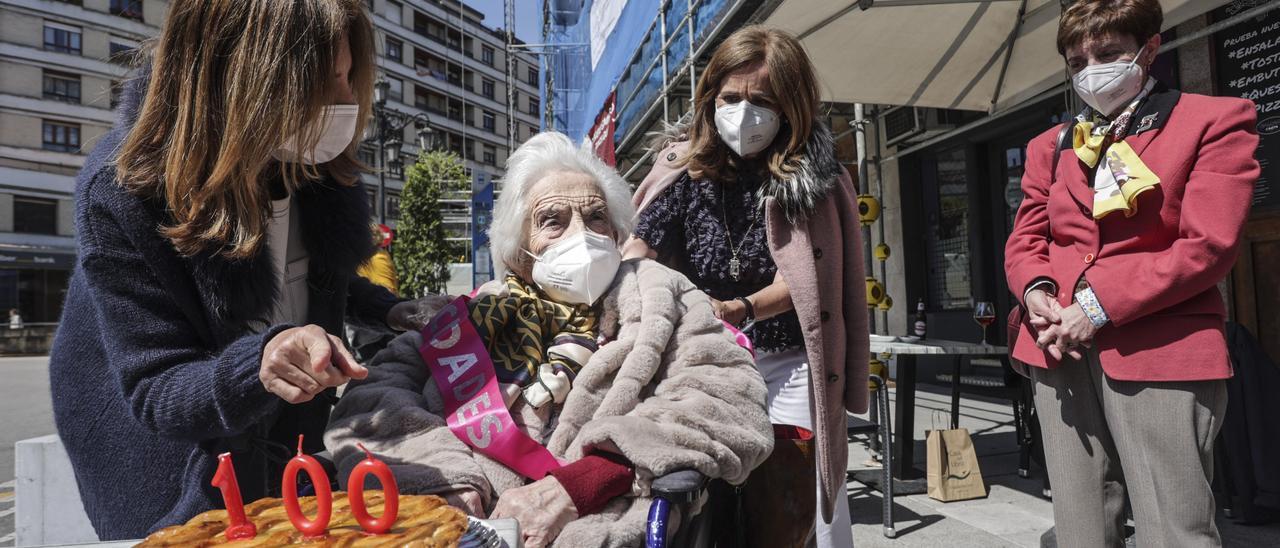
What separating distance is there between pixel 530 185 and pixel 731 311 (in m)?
0.67

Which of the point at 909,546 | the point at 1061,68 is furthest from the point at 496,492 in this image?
the point at 1061,68

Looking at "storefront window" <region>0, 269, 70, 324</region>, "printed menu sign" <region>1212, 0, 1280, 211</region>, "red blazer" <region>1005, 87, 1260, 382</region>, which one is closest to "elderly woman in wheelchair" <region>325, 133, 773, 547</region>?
"red blazer" <region>1005, 87, 1260, 382</region>

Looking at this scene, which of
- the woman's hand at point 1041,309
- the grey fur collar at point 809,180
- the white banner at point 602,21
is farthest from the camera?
the white banner at point 602,21

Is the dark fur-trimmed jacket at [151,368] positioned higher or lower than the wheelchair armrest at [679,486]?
higher

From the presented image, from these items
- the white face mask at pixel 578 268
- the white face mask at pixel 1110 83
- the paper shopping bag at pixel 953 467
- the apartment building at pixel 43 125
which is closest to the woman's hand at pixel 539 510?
the white face mask at pixel 578 268

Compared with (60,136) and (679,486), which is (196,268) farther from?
(60,136)

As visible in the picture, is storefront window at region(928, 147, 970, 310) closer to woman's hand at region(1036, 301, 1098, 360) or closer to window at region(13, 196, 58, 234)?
woman's hand at region(1036, 301, 1098, 360)

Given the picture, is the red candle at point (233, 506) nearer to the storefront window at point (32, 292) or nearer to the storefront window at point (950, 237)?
the storefront window at point (950, 237)

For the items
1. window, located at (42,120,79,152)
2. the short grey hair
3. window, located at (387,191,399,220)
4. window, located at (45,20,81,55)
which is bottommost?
the short grey hair

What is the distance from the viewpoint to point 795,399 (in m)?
2.10

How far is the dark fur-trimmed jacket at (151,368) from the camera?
1.12 metres

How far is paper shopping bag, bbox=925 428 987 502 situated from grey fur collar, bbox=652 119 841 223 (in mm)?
2334

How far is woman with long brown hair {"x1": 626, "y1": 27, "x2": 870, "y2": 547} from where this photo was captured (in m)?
2.04

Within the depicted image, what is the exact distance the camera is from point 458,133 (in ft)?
180
